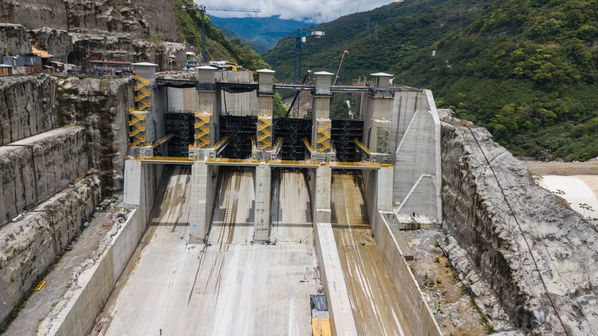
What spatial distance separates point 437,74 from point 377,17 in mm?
53820

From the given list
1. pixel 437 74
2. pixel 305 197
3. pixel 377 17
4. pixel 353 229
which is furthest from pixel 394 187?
pixel 377 17

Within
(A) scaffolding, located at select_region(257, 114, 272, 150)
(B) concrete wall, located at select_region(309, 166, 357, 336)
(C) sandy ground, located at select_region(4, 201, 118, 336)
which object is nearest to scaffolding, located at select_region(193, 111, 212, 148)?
(A) scaffolding, located at select_region(257, 114, 272, 150)

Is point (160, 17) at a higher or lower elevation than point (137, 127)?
higher

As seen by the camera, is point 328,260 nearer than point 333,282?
No

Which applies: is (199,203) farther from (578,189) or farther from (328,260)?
(578,189)

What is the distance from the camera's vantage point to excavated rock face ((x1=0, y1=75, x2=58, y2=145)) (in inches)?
706

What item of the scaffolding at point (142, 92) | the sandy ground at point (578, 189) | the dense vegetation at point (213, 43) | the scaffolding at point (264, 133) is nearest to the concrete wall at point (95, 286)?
the scaffolding at point (142, 92)

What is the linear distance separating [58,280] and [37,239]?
212 cm

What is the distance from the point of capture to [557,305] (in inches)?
538

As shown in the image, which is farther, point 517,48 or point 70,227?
point 517,48

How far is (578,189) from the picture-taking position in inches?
907

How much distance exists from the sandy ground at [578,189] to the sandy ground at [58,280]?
87.5 feet

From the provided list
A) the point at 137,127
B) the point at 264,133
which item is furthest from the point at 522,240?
the point at 137,127

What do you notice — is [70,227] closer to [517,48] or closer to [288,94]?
[517,48]
